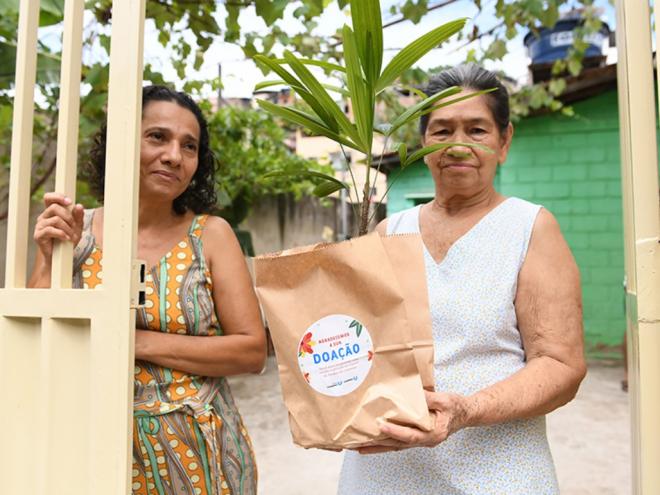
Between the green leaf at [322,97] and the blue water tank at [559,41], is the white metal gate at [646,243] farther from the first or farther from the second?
the blue water tank at [559,41]

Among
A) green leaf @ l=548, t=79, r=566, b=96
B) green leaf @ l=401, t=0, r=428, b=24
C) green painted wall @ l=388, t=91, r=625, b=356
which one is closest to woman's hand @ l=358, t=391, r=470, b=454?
green leaf @ l=401, t=0, r=428, b=24

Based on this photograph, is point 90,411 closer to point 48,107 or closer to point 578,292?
point 578,292

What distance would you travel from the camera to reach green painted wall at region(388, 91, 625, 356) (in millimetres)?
6305

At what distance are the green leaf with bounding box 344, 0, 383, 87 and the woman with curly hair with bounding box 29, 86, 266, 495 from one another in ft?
1.79

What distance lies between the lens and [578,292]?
1099mm

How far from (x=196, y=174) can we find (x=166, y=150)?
22 cm

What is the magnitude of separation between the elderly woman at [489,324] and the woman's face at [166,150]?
1.80 feet

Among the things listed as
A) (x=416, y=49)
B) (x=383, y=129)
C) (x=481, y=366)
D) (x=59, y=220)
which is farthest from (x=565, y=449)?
(x=59, y=220)

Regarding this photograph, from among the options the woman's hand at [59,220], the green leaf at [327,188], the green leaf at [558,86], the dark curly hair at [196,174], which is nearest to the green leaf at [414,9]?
the dark curly hair at [196,174]

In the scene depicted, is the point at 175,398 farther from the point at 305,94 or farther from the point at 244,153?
the point at 244,153

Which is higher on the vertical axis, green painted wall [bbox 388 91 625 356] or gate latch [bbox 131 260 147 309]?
green painted wall [bbox 388 91 625 356]

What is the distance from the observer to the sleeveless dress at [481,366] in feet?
3.60

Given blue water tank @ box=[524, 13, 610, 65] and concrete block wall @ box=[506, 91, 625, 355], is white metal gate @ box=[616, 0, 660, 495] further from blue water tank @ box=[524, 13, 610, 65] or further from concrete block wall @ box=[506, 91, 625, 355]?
blue water tank @ box=[524, 13, 610, 65]

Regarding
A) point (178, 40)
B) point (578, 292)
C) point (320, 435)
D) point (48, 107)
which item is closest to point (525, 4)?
point (178, 40)
